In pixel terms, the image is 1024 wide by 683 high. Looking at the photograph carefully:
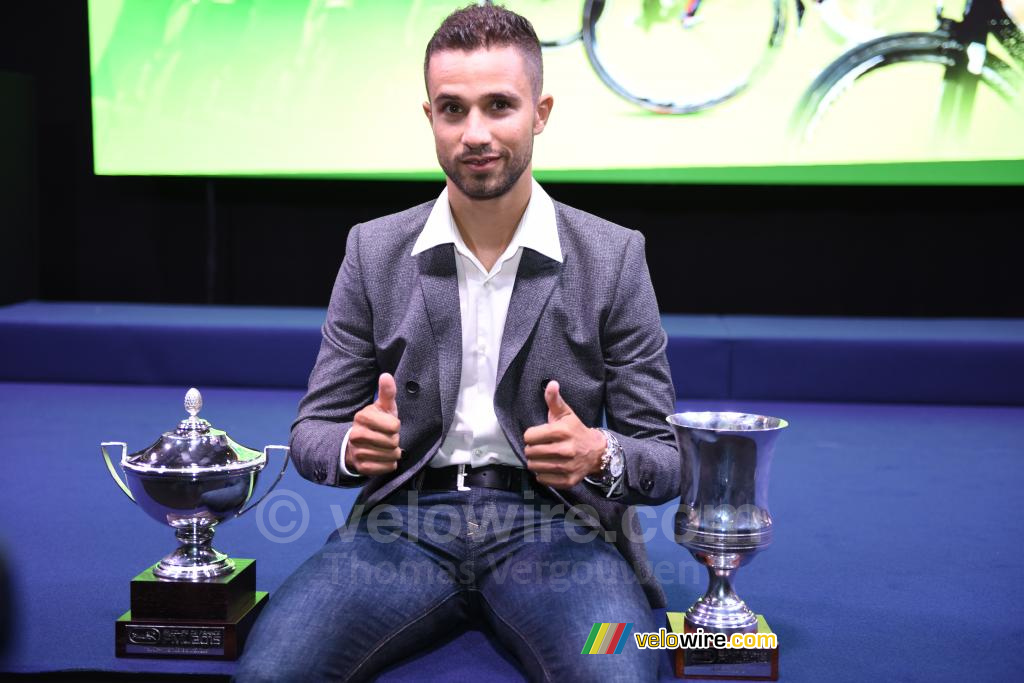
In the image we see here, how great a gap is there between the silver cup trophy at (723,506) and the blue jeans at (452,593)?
116 millimetres

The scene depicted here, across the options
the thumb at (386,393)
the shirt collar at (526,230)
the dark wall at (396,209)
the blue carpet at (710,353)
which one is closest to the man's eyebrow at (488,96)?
the shirt collar at (526,230)

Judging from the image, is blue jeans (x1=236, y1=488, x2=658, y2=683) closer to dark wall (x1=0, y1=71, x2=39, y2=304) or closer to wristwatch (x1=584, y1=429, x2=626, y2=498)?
wristwatch (x1=584, y1=429, x2=626, y2=498)

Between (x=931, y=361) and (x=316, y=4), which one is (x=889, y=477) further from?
(x=316, y=4)

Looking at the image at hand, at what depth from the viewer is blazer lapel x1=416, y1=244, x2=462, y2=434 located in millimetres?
1889

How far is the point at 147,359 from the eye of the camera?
4590 mm

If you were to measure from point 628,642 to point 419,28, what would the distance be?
3.74 metres

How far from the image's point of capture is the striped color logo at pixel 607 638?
5.27 feet

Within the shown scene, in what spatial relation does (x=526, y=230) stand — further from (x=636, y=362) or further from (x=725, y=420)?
(x=725, y=420)

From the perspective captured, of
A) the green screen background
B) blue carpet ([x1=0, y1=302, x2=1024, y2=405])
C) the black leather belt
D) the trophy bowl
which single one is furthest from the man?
the green screen background

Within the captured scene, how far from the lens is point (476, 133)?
71.3 inches

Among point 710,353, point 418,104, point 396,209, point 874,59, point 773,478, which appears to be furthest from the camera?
point 396,209

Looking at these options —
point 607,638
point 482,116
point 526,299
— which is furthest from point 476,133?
point 607,638

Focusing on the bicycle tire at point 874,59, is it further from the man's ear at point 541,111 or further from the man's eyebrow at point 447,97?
the man's eyebrow at point 447,97

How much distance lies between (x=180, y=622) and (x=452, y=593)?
43 cm
